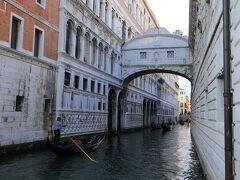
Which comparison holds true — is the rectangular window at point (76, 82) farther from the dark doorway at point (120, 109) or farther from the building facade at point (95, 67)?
the dark doorway at point (120, 109)

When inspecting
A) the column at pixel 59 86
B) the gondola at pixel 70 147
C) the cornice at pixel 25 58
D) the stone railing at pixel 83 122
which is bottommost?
the gondola at pixel 70 147

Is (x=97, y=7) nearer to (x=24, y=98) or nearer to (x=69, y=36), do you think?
(x=69, y=36)

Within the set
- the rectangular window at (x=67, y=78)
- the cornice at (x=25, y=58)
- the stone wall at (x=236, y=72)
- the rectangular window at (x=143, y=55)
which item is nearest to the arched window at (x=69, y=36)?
the rectangular window at (x=67, y=78)

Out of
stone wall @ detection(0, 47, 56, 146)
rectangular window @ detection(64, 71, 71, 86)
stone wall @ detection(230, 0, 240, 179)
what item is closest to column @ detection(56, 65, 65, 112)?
stone wall @ detection(0, 47, 56, 146)

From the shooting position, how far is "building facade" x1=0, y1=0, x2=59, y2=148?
11477 mm

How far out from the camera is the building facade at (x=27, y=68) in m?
11.5

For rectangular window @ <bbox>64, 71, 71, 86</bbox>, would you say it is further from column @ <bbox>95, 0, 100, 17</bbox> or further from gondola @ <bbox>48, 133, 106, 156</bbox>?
column @ <bbox>95, 0, 100, 17</bbox>

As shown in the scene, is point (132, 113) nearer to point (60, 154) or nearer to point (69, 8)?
point (69, 8)

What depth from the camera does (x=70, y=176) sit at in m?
8.53

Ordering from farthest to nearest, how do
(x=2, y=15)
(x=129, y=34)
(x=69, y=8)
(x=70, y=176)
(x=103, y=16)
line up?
1. (x=129, y=34)
2. (x=103, y=16)
3. (x=69, y=8)
4. (x=2, y=15)
5. (x=70, y=176)

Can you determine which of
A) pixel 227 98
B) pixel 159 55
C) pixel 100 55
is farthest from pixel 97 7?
pixel 227 98

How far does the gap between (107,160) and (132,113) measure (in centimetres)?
1861

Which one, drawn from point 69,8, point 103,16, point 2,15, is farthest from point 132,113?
point 2,15

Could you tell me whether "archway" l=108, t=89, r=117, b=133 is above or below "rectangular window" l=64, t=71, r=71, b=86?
below
